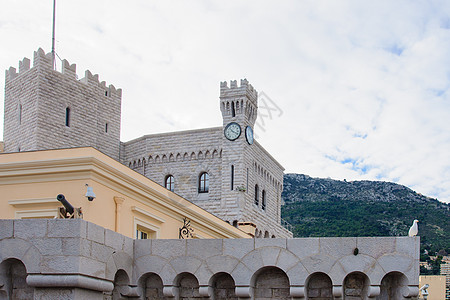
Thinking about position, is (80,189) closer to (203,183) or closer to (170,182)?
(203,183)

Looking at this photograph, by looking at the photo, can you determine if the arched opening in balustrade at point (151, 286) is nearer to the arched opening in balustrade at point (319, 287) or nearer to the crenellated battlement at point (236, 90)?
the arched opening in balustrade at point (319, 287)

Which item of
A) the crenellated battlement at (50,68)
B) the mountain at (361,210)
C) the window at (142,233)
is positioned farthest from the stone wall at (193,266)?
the mountain at (361,210)

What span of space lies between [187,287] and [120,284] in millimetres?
1184

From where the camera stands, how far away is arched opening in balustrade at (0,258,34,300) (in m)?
10.4

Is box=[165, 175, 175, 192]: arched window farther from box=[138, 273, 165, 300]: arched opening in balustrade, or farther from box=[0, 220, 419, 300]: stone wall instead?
box=[0, 220, 419, 300]: stone wall

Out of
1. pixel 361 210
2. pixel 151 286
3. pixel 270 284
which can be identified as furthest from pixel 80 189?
pixel 361 210

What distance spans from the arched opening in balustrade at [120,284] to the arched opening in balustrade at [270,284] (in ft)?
7.40

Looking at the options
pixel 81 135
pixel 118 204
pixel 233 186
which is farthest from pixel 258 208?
pixel 118 204

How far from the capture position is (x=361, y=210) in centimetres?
7825

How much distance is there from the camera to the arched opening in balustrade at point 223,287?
37.8ft

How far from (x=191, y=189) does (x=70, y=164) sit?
2867 cm

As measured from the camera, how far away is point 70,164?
19.5 metres

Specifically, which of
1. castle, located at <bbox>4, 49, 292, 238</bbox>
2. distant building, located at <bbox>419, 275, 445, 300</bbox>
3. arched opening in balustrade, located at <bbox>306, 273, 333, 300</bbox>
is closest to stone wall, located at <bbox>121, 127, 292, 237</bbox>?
castle, located at <bbox>4, 49, 292, 238</bbox>

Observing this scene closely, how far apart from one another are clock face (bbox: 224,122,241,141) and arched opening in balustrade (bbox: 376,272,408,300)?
36.5 meters
